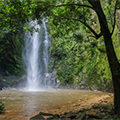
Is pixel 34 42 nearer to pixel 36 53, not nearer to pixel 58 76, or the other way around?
Answer: pixel 36 53

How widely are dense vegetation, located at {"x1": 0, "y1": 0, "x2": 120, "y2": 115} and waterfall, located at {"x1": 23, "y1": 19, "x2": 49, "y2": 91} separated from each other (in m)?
1.26

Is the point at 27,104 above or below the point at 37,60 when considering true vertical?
below

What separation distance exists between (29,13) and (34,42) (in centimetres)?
1492

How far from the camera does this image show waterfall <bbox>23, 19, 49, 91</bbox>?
1669cm

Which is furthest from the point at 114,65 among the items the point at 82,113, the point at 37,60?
the point at 37,60

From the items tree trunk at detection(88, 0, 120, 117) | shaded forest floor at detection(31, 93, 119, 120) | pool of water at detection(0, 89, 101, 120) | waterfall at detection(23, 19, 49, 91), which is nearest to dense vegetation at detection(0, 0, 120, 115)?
tree trunk at detection(88, 0, 120, 117)

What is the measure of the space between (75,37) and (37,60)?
12.3m

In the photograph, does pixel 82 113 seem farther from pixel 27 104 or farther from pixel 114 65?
pixel 27 104

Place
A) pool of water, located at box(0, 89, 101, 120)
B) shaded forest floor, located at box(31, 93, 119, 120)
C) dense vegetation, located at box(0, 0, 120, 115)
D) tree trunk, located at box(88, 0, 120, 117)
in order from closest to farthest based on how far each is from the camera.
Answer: shaded forest floor, located at box(31, 93, 119, 120), tree trunk, located at box(88, 0, 120, 117), dense vegetation, located at box(0, 0, 120, 115), pool of water, located at box(0, 89, 101, 120)

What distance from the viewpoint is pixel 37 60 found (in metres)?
17.9

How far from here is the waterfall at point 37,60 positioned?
16.7 m

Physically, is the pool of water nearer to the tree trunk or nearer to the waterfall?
the tree trunk

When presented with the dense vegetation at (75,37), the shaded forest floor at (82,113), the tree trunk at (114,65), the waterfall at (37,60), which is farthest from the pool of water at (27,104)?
the waterfall at (37,60)

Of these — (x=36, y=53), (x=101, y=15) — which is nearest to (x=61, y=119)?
(x=101, y=15)
